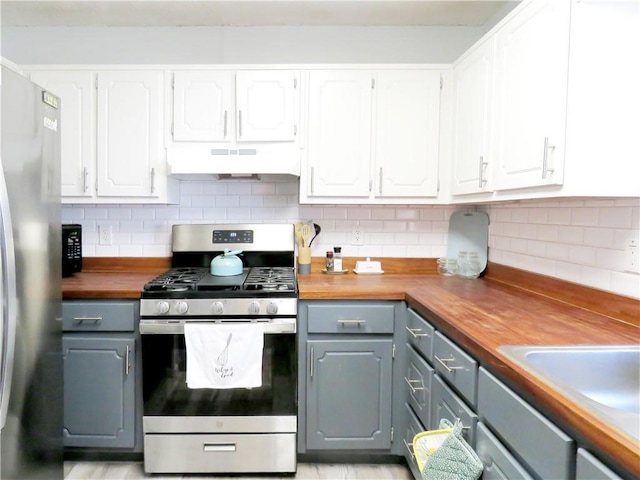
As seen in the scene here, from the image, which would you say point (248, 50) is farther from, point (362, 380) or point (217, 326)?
point (362, 380)

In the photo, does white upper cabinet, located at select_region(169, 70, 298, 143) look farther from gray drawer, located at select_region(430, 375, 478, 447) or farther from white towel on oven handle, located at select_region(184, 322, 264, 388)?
gray drawer, located at select_region(430, 375, 478, 447)

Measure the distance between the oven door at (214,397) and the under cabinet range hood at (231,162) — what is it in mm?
816

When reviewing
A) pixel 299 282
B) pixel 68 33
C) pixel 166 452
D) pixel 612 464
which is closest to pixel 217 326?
pixel 299 282

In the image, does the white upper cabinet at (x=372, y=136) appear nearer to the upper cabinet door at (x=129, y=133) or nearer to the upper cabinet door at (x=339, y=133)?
the upper cabinet door at (x=339, y=133)

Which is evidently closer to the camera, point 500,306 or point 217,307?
point 500,306

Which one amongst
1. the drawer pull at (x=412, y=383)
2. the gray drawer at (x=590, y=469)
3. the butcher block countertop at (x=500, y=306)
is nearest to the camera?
the gray drawer at (x=590, y=469)

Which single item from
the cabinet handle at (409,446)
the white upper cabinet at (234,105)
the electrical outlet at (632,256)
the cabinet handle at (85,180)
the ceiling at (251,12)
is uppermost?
the ceiling at (251,12)

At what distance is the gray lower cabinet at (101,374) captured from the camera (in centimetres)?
196

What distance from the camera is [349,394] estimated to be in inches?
79.5

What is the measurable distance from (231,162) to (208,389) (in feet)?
3.77

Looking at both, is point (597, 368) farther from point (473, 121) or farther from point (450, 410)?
point (473, 121)

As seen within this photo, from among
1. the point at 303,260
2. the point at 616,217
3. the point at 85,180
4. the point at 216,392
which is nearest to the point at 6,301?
the point at 216,392

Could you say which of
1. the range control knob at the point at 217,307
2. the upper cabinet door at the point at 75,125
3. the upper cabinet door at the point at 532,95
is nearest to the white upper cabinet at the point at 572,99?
the upper cabinet door at the point at 532,95

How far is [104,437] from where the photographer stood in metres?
2.01
